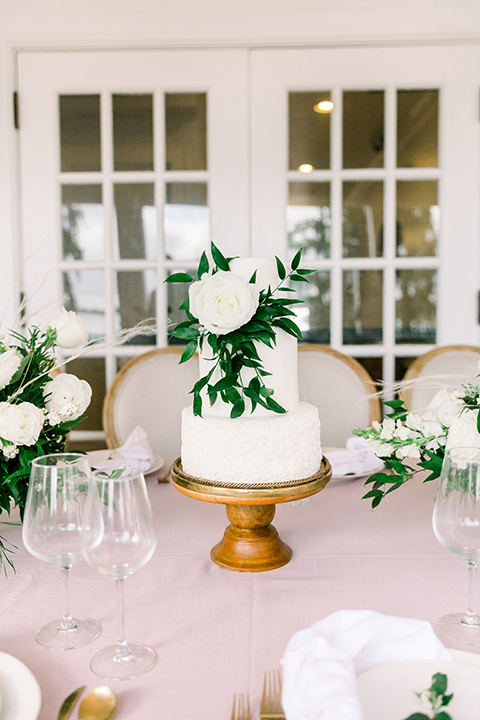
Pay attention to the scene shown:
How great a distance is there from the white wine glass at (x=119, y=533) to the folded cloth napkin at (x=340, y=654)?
0.20 meters

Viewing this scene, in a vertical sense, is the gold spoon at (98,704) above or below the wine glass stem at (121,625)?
below

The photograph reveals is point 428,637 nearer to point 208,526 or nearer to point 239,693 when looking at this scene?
point 239,693

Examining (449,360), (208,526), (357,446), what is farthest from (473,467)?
(449,360)

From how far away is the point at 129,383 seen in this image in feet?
6.76

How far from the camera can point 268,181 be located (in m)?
2.53

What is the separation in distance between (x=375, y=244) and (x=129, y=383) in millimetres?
1274

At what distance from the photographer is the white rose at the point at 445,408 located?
952 mm

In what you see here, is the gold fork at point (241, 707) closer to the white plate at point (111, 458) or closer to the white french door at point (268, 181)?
the white plate at point (111, 458)

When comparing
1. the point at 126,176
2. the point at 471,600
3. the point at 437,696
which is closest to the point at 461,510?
the point at 471,600

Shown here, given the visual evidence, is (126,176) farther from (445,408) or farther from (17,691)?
(17,691)

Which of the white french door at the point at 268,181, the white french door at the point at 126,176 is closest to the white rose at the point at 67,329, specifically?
the white french door at the point at 268,181

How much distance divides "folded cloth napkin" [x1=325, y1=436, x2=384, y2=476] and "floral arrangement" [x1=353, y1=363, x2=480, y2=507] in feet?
1.38

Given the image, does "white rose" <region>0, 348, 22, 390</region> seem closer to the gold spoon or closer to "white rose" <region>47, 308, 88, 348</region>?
"white rose" <region>47, 308, 88, 348</region>

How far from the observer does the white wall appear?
2.42 m
